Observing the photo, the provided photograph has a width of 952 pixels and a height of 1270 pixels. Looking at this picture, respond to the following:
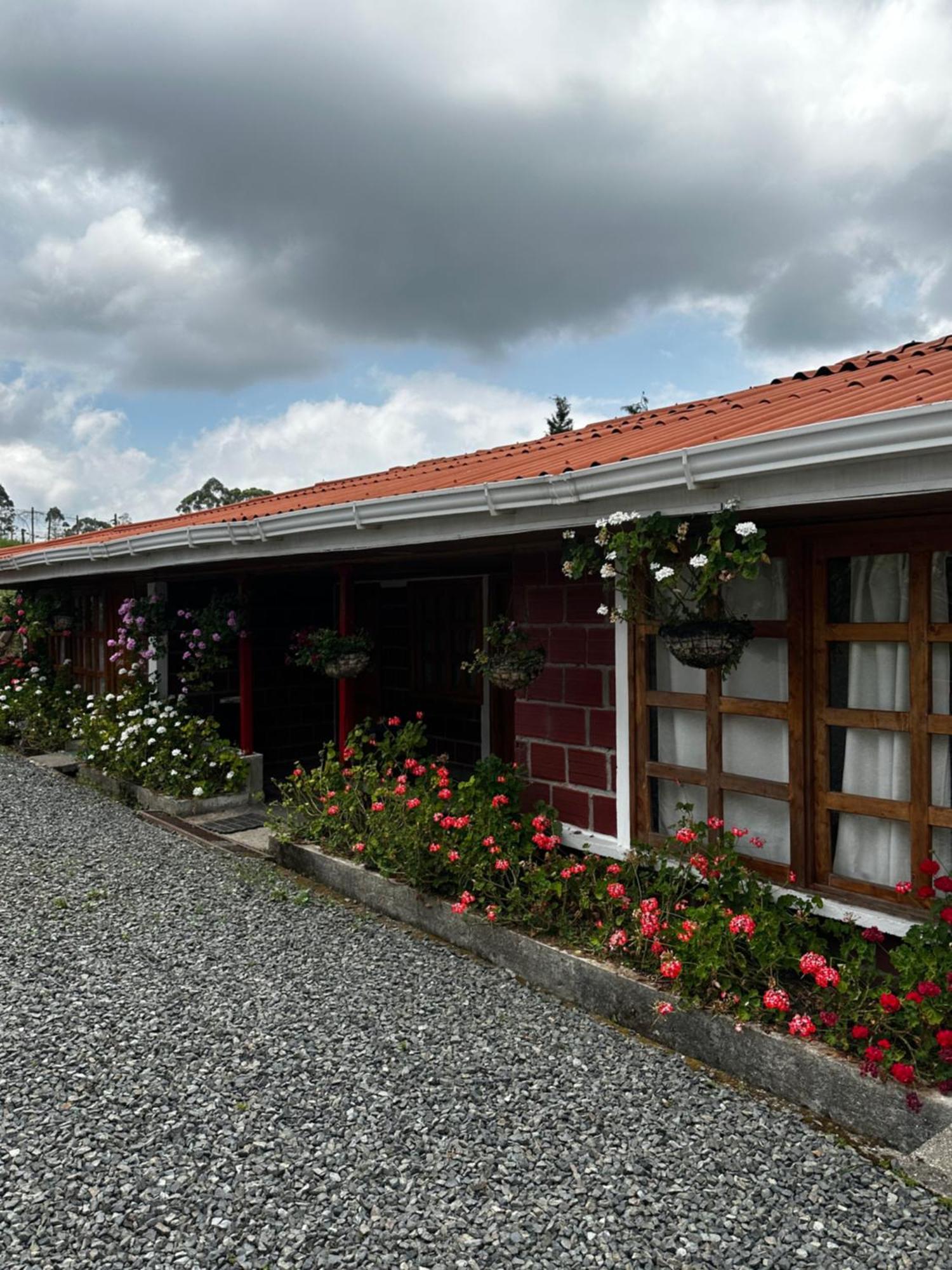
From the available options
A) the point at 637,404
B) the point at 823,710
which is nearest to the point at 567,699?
the point at 823,710

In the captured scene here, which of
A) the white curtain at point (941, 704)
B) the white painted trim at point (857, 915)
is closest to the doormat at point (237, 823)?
the white painted trim at point (857, 915)

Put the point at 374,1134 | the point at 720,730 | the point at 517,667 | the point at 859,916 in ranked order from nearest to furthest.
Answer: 1. the point at 374,1134
2. the point at 859,916
3. the point at 720,730
4. the point at 517,667

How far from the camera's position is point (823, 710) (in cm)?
354

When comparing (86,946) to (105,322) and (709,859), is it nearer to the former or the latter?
(709,859)

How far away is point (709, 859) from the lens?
12.0 ft

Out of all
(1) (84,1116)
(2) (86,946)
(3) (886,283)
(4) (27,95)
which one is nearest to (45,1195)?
(1) (84,1116)

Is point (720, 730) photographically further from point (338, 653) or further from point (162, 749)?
point (162, 749)

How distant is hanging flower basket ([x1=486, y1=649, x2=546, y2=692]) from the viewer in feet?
15.6

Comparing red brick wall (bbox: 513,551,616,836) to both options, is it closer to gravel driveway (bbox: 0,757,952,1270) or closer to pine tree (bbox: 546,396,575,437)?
gravel driveway (bbox: 0,757,952,1270)

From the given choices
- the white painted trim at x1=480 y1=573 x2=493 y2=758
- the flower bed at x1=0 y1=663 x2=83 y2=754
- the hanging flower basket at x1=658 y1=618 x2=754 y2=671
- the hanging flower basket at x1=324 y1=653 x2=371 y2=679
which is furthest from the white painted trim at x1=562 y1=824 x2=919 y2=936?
the flower bed at x1=0 y1=663 x2=83 y2=754

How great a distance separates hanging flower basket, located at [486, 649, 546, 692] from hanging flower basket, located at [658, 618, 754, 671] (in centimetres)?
126

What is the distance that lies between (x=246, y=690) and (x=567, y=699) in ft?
13.4

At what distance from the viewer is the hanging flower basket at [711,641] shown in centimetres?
348

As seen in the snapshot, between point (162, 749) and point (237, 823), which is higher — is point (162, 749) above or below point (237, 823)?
above
